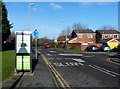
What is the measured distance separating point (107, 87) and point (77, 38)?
62.6m

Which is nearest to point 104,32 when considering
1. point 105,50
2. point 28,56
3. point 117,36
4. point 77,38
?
point 117,36

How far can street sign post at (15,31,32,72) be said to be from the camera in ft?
34.0

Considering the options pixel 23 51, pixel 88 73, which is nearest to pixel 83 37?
pixel 88 73

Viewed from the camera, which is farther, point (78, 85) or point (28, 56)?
point (28, 56)

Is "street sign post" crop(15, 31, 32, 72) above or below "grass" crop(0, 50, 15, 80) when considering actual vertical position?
above

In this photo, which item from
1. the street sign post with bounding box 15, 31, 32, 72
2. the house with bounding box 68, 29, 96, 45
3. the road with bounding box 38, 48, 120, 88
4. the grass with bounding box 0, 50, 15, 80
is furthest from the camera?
the house with bounding box 68, 29, 96, 45

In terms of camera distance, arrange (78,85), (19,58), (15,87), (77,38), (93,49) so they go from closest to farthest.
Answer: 1. (15,87)
2. (78,85)
3. (19,58)
4. (93,49)
5. (77,38)

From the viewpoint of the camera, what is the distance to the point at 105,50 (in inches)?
1517

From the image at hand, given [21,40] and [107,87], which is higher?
[21,40]

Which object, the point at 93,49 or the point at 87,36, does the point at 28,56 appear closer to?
the point at 93,49

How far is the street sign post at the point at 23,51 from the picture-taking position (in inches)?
408

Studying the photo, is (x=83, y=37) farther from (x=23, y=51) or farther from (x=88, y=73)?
(x=23, y=51)

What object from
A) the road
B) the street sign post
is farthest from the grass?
the road

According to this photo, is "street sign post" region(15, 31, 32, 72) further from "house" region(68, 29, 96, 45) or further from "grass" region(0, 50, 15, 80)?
"house" region(68, 29, 96, 45)
